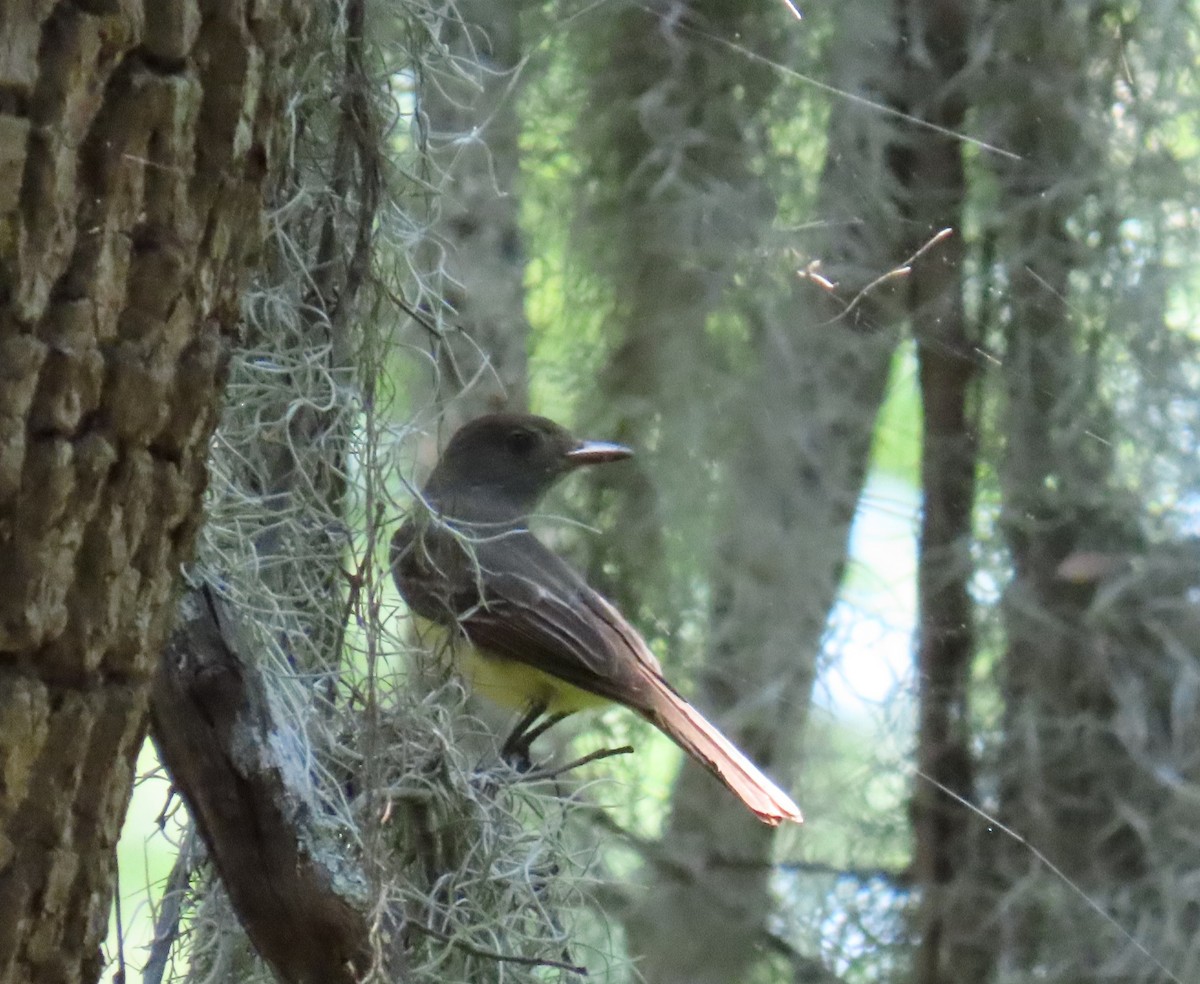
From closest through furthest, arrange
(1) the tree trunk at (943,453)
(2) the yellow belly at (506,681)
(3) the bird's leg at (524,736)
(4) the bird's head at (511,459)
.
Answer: (2) the yellow belly at (506,681)
(3) the bird's leg at (524,736)
(4) the bird's head at (511,459)
(1) the tree trunk at (943,453)

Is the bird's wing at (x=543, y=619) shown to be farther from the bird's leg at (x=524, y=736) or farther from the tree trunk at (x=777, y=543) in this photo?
the tree trunk at (x=777, y=543)

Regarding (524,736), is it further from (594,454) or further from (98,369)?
(98,369)

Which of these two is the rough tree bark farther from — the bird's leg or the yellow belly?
the bird's leg

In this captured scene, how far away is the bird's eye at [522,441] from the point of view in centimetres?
219

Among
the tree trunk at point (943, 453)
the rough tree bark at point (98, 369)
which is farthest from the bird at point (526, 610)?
the rough tree bark at point (98, 369)

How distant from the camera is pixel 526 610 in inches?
77.2

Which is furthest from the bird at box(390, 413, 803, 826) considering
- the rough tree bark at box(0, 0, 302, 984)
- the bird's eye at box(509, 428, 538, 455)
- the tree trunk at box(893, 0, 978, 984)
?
the rough tree bark at box(0, 0, 302, 984)

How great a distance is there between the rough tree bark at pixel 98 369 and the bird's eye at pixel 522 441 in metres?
1.19

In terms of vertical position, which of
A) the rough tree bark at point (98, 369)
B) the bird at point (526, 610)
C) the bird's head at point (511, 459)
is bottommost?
the rough tree bark at point (98, 369)

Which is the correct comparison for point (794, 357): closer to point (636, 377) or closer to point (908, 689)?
point (636, 377)

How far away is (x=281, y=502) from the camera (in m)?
1.54

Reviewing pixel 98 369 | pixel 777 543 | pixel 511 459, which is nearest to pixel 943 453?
pixel 777 543

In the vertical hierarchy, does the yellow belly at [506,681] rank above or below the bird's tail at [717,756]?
above

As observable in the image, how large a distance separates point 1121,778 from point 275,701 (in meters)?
1.45
